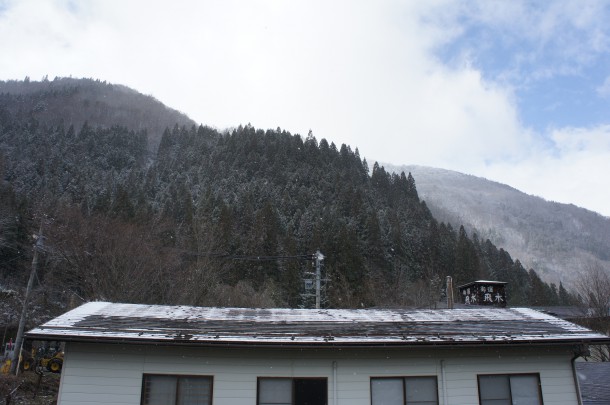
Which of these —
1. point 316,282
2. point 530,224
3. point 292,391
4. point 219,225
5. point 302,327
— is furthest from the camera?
point 530,224

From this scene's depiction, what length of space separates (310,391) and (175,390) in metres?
2.65

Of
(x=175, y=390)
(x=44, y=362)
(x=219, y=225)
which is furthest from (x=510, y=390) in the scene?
(x=219, y=225)

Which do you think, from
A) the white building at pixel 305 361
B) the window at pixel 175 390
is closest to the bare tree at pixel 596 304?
the white building at pixel 305 361

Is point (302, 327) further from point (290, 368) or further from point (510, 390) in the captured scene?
point (510, 390)

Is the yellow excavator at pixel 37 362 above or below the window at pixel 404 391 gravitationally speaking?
below

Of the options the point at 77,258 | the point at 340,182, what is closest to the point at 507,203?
the point at 340,182

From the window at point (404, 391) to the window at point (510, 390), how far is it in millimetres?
1056

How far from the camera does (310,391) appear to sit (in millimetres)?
9305

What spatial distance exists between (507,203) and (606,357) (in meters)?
161

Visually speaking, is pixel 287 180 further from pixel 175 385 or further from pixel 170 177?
pixel 175 385

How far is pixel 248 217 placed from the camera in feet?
161

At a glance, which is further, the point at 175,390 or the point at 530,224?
the point at 530,224

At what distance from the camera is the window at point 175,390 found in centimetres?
905

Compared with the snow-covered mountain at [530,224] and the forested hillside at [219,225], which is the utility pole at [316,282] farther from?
the snow-covered mountain at [530,224]
